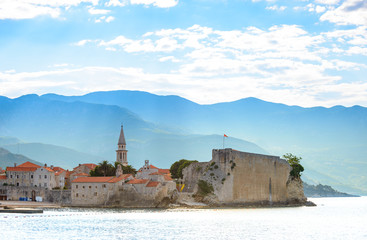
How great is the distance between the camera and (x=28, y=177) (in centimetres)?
9744

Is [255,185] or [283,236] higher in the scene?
[255,185]

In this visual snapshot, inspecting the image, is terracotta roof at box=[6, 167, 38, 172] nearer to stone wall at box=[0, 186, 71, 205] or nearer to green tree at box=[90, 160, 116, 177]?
stone wall at box=[0, 186, 71, 205]

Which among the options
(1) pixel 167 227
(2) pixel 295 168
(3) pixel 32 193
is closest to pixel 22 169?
(3) pixel 32 193

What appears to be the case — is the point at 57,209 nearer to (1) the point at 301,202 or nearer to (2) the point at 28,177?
(2) the point at 28,177

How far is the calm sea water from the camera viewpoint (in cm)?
5119

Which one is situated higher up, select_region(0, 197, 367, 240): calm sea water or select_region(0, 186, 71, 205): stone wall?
select_region(0, 186, 71, 205): stone wall

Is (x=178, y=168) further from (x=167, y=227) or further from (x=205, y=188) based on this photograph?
(x=167, y=227)

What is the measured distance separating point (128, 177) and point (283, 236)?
41.8 meters

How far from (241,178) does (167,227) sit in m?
36.8

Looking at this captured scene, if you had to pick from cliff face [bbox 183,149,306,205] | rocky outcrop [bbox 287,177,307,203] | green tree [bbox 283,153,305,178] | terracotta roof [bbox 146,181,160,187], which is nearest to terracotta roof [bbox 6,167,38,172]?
terracotta roof [bbox 146,181,160,187]

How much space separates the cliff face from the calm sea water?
15.4 metres

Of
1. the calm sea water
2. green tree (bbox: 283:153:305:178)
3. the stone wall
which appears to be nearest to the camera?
the calm sea water

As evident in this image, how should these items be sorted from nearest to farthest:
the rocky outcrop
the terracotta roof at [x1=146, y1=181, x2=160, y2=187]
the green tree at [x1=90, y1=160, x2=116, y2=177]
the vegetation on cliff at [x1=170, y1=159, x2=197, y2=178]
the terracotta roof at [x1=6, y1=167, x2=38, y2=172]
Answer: the terracotta roof at [x1=146, y1=181, x2=160, y2=187] < the terracotta roof at [x1=6, y1=167, x2=38, y2=172] < the green tree at [x1=90, y1=160, x2=116, y2=177] < the vegetation on cliff at [x1=170, y1=159, x2=197, y2=178] < the rocky outcrop

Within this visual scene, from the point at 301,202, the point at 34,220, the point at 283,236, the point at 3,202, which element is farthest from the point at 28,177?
the point at 283,236
